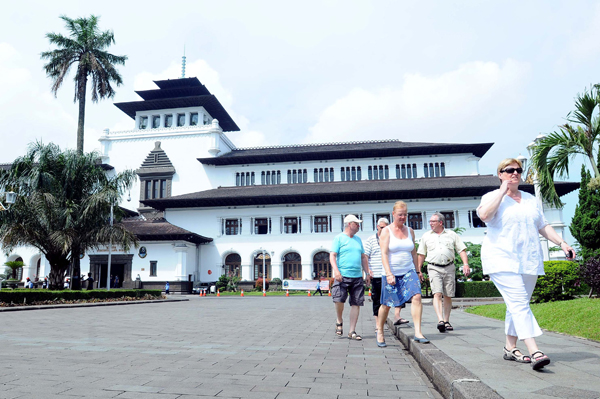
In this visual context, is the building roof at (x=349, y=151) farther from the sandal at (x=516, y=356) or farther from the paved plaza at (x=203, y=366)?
the sandal at (x=516, y=356)

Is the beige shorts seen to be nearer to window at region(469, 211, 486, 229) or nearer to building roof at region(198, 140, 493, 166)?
window at region(469, 211, 486, 229)

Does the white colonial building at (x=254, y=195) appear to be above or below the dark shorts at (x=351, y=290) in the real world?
above

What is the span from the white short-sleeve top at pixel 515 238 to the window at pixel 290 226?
3653 centimetres

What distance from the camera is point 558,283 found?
11.5m

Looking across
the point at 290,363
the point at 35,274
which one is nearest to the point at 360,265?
the point at 290,363

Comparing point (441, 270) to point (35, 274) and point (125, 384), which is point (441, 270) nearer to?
point (125, 384)

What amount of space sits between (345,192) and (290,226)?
21.1 feet

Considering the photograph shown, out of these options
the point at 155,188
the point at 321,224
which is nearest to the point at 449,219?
the point at 321,224

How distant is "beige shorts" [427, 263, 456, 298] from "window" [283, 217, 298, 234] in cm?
3348

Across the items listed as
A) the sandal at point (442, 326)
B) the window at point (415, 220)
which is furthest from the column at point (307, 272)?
the sandal at point (442, 326)

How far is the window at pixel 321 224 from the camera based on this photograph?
132 ft

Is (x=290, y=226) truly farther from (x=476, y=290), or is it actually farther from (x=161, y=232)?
(x=476, y=290)

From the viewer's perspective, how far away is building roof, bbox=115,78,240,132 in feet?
155

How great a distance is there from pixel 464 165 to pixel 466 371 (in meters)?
41.1
